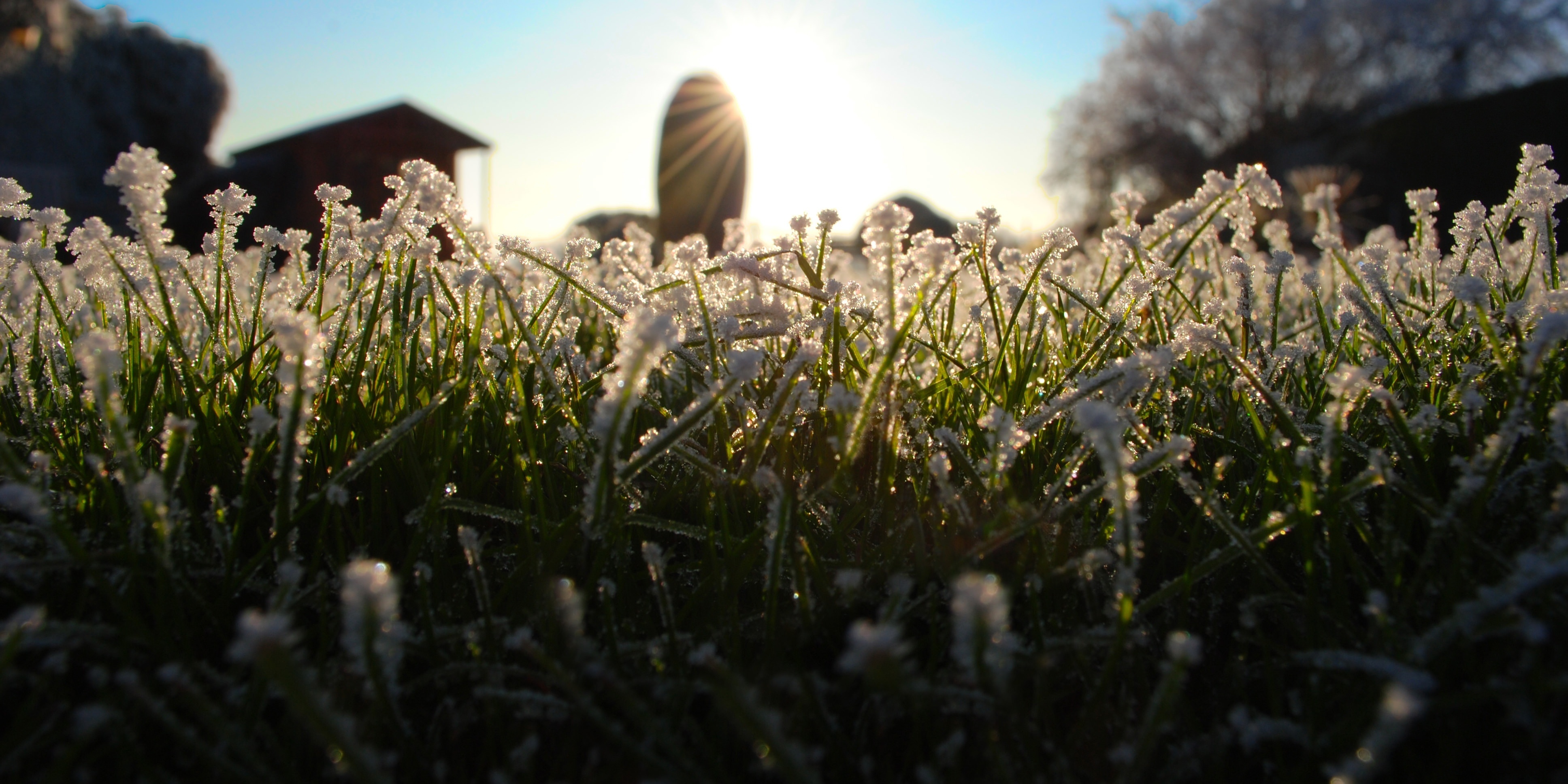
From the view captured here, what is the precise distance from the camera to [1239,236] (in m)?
1.48

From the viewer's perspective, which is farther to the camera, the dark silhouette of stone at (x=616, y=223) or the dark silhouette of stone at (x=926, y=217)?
the dark silhouette of stone at (x=926, y=217)

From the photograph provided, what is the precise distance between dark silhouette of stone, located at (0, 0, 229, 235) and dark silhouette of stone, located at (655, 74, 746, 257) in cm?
1433

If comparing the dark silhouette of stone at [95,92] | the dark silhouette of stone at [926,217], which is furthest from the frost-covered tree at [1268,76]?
the dark silhouette of stone at [95,92]

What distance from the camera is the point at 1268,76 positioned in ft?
87.1

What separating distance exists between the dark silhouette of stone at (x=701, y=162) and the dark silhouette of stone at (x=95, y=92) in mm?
14327

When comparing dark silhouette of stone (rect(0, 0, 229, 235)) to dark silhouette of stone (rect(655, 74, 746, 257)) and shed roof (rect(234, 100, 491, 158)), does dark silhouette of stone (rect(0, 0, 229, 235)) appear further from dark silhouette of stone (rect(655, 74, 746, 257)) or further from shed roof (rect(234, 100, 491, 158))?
dark silhouette of stone (rect(655, 74, 746, 257))

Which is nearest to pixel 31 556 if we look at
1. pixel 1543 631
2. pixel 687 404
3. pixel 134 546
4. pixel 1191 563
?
pixel 134 546

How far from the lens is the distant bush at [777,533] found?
621 millimetres

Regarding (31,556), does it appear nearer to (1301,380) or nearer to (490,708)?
(490,708)

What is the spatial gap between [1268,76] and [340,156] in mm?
27474

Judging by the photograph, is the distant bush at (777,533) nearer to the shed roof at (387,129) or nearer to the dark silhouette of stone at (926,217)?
the shed roof at (387,129)

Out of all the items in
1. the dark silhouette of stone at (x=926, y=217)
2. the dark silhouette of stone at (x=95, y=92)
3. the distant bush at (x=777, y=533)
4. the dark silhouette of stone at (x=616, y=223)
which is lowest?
the distant bush at (x=777, y=533)

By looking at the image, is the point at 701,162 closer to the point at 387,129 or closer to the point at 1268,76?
the point at 387,129

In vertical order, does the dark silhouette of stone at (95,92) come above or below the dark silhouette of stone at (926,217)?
above
